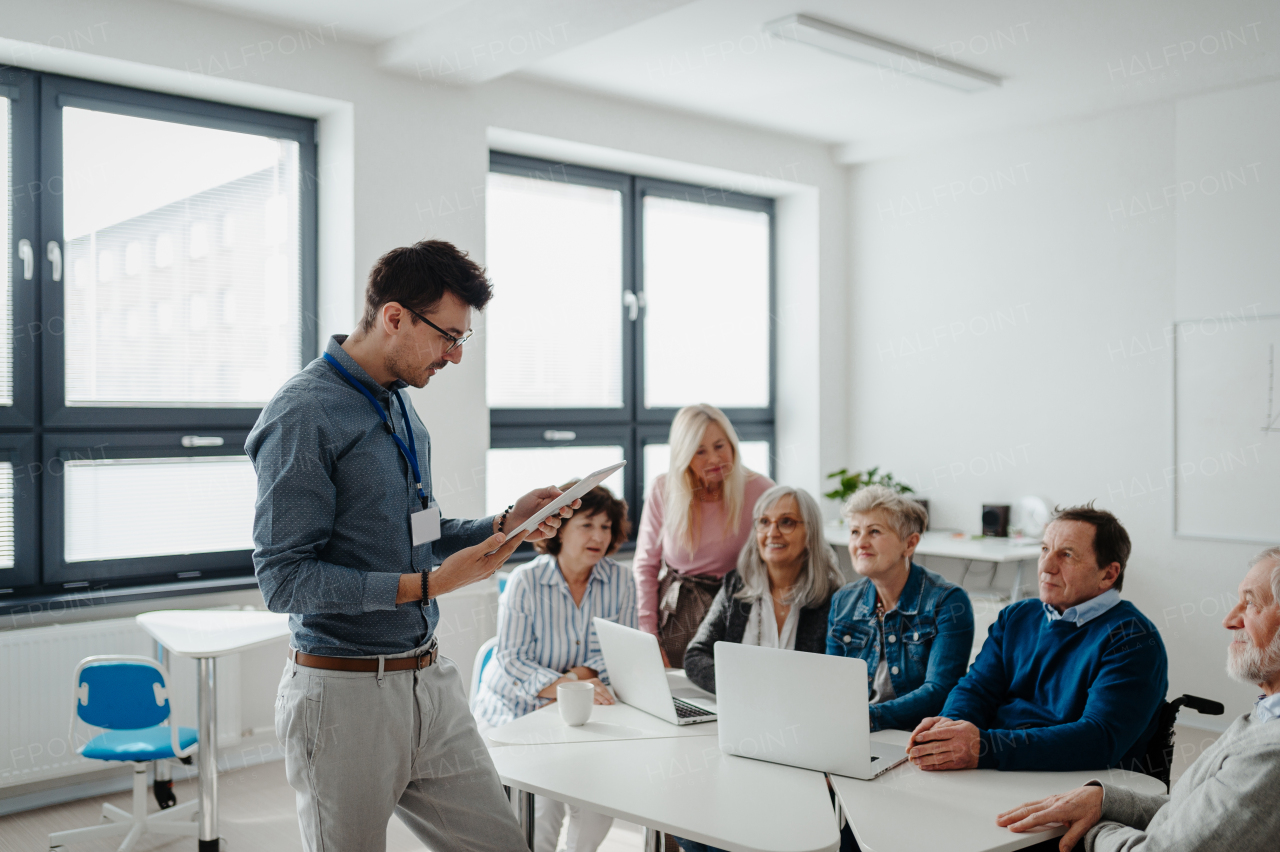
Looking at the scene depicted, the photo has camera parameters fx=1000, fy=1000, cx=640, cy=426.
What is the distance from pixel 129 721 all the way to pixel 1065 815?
9.04 ft

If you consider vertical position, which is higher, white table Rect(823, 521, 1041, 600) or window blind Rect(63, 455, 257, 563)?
window blind Rect(63, 455, 257, 563)

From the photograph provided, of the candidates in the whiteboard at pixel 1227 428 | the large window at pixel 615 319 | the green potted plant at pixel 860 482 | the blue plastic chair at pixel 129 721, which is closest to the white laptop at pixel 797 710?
the blue plastic chair at pixel 129 721

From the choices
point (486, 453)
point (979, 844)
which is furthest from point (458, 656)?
point (979, 844)

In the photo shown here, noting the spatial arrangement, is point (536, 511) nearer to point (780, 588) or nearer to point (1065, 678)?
point (780, 588)

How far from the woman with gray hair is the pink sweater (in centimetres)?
64

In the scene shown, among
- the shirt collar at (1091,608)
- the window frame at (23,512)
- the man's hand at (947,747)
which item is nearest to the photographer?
the man's hand at (947,747)

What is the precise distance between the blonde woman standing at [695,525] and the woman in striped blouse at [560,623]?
0.52 meters

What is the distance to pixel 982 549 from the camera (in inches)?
190

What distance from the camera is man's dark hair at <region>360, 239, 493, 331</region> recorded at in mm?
1797

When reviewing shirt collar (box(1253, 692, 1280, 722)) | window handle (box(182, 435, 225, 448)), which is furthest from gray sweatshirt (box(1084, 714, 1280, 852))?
window handle (box(182, 435, 225, 448))

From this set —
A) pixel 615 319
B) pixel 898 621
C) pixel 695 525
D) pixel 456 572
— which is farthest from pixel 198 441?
pixel 898 621

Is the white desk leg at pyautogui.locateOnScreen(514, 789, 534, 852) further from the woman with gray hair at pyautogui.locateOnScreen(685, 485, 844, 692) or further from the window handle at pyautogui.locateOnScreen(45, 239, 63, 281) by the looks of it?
the window handle at pyautogui.locateOnScreen(45, 239, 63, 281)

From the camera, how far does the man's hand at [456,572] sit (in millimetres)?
1686

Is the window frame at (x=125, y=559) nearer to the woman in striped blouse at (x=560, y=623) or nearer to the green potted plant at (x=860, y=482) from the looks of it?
the woman in striped blouse at (x=560, y=623)
